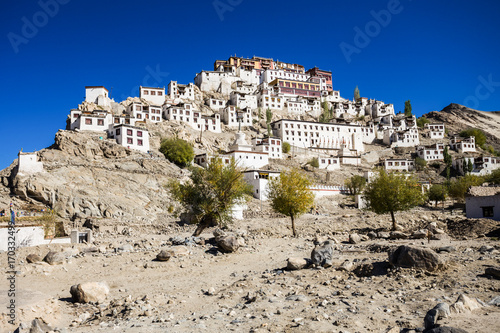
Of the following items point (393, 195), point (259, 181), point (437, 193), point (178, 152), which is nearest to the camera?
point (393, 195)

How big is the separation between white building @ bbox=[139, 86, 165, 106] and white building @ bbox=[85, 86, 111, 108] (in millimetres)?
11003

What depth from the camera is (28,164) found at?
1786 inches

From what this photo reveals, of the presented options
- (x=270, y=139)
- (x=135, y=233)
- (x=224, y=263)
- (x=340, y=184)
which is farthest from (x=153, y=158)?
(x=224, y=263)

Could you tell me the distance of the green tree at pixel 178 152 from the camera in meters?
64.4

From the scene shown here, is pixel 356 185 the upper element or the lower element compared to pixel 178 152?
lower

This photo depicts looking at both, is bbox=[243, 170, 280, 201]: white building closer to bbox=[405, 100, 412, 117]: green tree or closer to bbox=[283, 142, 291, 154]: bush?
bbox=[283, 142, 291, 154]: bush

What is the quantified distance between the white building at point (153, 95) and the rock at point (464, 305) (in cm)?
9048

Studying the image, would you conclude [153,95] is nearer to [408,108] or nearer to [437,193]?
[437,193]

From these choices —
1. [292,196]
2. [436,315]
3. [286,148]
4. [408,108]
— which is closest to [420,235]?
[292,196]

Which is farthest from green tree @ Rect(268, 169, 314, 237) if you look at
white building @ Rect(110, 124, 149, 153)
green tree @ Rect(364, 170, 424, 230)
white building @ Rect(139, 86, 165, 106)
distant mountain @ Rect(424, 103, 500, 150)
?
distant mountain @ Rect(424, 103, 500, 150)

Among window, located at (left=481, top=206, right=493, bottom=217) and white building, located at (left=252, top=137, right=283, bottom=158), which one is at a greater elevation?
white building, located at (left=252, top=137, right=283, bottom=158)

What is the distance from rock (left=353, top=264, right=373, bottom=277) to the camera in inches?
547

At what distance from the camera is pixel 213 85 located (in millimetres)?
114500

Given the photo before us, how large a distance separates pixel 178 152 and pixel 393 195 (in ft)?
138
